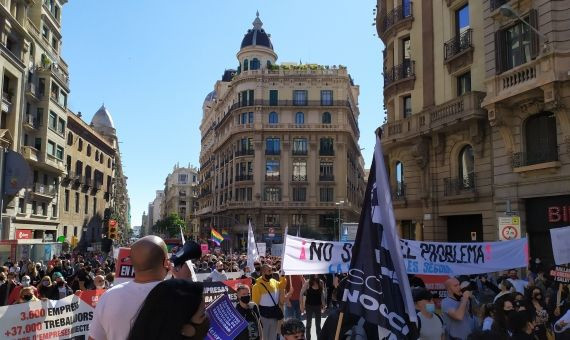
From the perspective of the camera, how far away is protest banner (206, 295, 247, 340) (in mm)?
4531

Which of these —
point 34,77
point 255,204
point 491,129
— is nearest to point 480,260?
point 491,129

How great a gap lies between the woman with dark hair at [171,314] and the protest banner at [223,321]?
6.42 ft

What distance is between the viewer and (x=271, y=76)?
7181 cm

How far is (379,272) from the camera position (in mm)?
4801

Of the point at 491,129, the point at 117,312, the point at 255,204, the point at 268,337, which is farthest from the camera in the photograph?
the point at 255,204

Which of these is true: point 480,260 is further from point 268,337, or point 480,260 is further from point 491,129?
point 491,129

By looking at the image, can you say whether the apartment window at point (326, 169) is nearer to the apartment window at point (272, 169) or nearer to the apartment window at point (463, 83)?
the apartment window at point (272, 169)

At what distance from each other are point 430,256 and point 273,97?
62.4 metres

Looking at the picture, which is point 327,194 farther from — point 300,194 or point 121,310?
point 121,310

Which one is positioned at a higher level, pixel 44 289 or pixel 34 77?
pixel 34 77

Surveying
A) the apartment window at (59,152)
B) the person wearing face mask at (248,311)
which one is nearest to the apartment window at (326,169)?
the apartment window at (59,152)

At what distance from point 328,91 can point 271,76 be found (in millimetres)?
7983

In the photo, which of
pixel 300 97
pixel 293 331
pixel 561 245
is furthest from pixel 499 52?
pixel 300 97

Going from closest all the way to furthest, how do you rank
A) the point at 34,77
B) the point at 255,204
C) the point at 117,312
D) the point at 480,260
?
the point at 117,312, the point at 480,260, the point at 34,77, the point at 255,204
